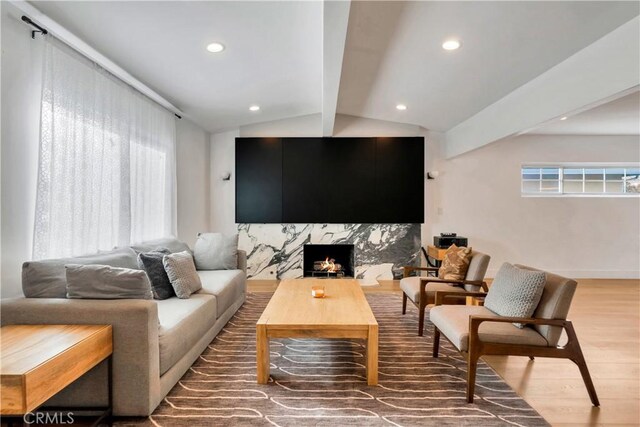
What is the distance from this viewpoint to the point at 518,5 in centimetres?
237

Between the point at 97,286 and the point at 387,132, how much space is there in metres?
4.89

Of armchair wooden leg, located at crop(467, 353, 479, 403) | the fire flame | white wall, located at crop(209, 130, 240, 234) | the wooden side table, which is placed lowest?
armchair wooden leg, located at crop(467, 353, 479, 403)

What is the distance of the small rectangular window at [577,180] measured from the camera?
20.3 ft

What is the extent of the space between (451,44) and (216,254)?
3348 millimetres

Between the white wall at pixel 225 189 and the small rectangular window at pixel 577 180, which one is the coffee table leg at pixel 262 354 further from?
the small rectangular window at pixel 577 180

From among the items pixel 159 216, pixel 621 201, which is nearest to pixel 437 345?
pixel 159 216

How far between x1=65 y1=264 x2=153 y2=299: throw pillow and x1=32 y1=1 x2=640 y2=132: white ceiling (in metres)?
1.80

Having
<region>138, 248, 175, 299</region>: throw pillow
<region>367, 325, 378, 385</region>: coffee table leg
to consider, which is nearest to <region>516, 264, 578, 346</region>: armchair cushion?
<region>367, 325, 378, 385</region>: coffee table leg

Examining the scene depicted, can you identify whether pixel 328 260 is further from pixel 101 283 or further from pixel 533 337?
pixel 101 283

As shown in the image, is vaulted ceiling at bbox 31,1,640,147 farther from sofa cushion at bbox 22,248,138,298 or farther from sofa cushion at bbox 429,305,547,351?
sofa cushion at bbox 429,305,547,351

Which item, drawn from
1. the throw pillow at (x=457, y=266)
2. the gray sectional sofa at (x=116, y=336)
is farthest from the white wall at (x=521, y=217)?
the gray sectional sofa at (x=116, y=336)

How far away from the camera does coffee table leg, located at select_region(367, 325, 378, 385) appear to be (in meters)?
2.39

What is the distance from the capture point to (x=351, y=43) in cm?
311

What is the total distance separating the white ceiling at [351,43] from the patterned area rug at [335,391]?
2.64 metres
